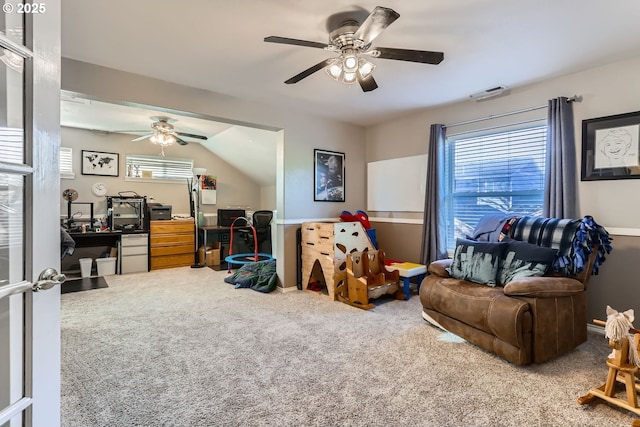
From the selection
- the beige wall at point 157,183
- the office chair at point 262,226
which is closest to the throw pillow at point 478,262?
the office chair at point 262,226

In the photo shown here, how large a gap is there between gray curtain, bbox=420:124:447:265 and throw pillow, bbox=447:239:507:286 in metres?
1.04

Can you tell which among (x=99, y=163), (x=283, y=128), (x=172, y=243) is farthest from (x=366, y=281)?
(x=99, y=163)

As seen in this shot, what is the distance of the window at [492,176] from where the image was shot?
124 inches

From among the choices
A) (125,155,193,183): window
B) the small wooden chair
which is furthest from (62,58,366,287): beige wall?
(125,155,193,183): window

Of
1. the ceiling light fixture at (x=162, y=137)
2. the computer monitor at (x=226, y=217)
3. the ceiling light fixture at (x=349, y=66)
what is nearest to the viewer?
the ceiling light fixture at (x=349, y=66)

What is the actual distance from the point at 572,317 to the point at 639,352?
19.8 inches

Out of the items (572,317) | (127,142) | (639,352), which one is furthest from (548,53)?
(127,142)

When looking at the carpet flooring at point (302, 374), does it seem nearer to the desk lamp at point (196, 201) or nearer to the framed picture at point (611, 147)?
the framed picture at point (611, 147)

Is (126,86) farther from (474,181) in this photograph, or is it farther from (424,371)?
(474,181)

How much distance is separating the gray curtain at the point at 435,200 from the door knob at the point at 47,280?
3559 millimetres

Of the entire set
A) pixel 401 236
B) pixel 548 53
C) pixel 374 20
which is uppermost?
pixel 548 53

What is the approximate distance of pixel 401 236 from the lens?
171 inches

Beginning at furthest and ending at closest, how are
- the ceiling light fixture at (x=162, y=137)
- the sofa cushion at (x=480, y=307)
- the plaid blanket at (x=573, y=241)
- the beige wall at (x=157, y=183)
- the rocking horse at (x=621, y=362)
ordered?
the beige wall at (x=157, y=183), the ceiling light fixture at (x=162, y=137), the plaid blanket at (x=573, y=241), the sofa cushion at (x=480, y=307), the rocking horse at (x=621, y=362)

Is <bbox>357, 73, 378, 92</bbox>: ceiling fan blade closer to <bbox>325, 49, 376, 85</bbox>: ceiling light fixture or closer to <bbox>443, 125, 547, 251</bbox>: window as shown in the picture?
<bbox>325, 49, 376, 85</bbox>: ceiling light fixture
